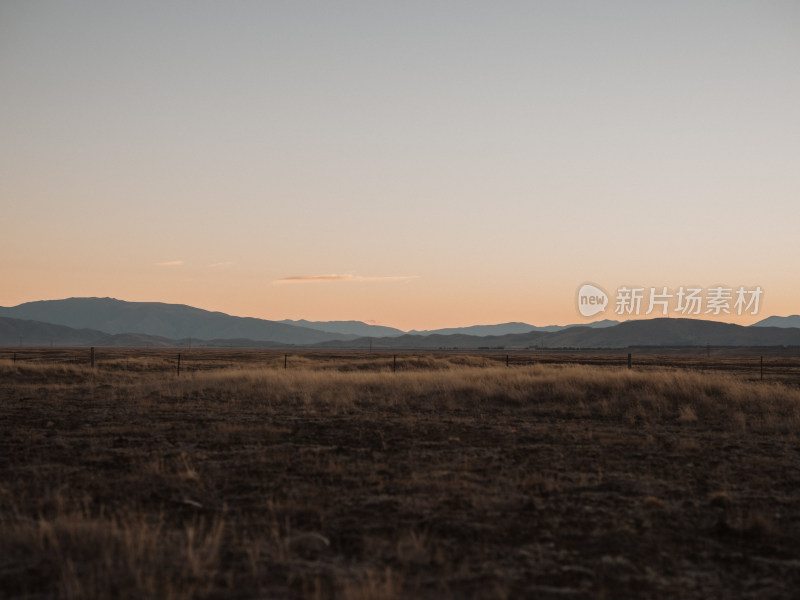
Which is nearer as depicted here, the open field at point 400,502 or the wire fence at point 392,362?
the open field at point 400,502

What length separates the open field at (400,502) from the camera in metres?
5.90

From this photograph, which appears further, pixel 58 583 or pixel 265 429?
pixel 265 429

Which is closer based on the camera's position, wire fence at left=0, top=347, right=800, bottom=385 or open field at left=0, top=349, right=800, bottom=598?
open field at left=0, top=349, right=800, bottom=598

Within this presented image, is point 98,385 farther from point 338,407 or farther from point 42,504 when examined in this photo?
point 42,504

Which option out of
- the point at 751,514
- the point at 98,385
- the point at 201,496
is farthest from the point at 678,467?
the point at 98,385

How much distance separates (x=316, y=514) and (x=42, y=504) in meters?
3.42

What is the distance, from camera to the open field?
5898 millimetres

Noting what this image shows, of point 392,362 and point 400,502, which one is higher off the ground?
point 400,502

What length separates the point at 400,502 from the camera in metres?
8.65

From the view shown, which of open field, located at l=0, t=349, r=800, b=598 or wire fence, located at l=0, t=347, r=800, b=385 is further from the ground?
open field, located at l=0, t=349, r=800, b=598

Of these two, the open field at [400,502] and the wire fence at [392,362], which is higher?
the open field at [400,502]

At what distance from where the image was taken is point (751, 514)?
8.08 meters

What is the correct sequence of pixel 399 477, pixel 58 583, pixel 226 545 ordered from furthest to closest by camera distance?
pixel 399 477
pixel 226 545
pixel 58 583

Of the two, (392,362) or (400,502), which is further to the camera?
(392,362)
